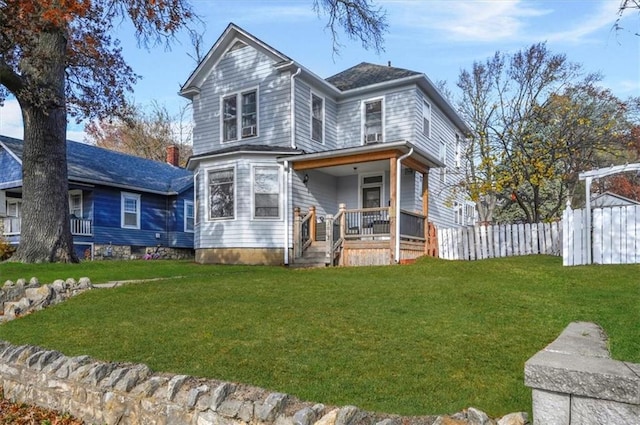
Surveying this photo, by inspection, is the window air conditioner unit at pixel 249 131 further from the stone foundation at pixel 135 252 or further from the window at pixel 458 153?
the window at pixel 458 153

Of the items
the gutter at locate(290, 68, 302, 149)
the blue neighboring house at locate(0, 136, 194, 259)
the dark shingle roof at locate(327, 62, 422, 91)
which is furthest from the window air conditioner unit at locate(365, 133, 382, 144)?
the blue neighboring house at locate(0, 136, 194, 259)

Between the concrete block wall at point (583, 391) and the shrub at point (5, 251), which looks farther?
the shrub at point (5, 251)

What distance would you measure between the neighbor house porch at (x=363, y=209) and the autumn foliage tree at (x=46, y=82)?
21.6 feet

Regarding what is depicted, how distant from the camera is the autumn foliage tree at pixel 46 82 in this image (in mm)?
11688

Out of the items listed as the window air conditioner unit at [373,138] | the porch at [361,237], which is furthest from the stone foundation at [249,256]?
the window air conditioner unit at [373,138]

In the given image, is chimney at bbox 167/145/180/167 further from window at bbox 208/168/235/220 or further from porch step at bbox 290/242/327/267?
porch step at bbox 290/242/327/267

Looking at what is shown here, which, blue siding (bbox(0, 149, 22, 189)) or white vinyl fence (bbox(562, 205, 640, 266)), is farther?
blue siding (bbox(0, 149, 22, 189))

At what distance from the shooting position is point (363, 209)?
1201 centimetres

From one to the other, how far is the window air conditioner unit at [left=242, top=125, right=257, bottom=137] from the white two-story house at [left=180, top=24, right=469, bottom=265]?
4cm

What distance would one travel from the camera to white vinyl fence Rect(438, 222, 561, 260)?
12.6 m

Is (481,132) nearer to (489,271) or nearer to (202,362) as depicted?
(489,271)

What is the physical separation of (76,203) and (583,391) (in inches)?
812

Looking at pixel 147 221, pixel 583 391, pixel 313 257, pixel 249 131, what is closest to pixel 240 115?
pixel 249 131

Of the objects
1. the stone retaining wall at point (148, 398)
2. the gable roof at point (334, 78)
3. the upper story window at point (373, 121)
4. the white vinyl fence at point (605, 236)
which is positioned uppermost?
the gable roof at point (334, 78)
